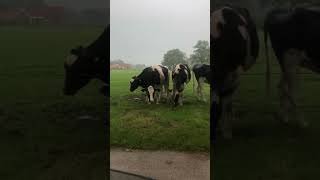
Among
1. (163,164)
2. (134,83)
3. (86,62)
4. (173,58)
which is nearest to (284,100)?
(86,62)

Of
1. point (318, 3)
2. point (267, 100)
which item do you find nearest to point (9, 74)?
point (267, 100)

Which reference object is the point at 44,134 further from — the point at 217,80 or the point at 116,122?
the point at 116,122

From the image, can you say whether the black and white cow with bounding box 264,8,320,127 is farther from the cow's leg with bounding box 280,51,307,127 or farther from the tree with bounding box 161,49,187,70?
the tree with bounding box 161,49,187,70

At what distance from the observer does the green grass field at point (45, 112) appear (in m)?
3.16

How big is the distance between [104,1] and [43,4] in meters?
0.55

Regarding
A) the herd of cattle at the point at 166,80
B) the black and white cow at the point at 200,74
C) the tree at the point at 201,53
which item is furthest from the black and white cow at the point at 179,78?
the tree at the point at 201,53

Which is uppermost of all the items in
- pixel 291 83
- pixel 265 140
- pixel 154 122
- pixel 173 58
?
pixel 173 58

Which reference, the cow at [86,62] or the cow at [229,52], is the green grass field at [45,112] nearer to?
the cow at [86,62]

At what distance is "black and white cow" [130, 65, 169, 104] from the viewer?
904 cm

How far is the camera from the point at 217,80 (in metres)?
3.22

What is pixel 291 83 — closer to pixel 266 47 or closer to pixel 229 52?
pixel 266 47

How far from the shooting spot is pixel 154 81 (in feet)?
29.7

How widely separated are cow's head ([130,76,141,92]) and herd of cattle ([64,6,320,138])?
594 centimetres

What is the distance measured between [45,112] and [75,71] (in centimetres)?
44
